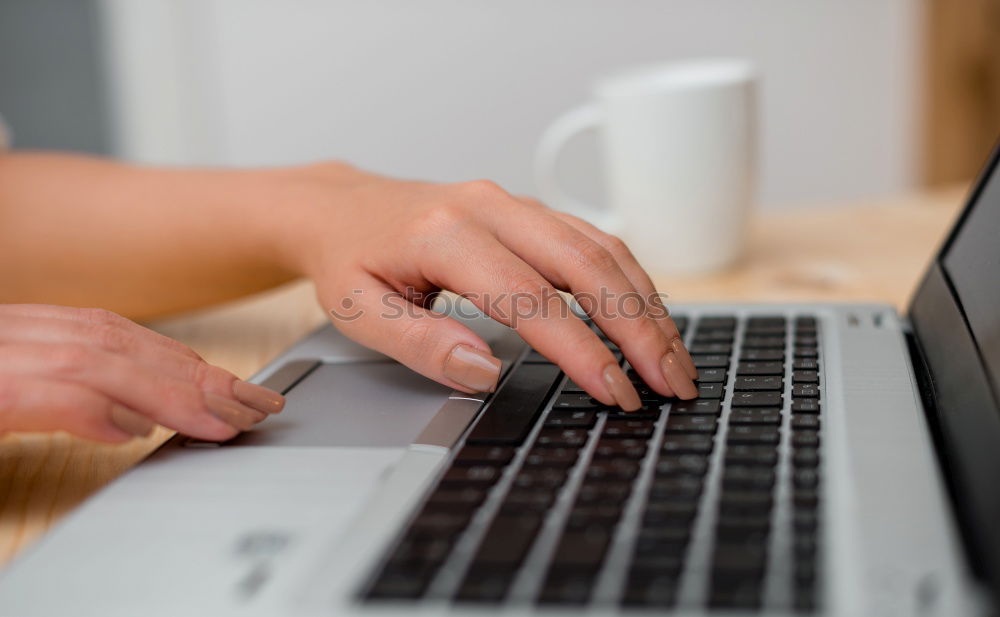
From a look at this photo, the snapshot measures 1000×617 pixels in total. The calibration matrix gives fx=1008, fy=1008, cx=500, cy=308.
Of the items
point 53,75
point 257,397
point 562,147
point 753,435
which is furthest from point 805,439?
point 53,75

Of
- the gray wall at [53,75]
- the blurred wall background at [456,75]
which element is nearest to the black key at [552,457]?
the blurred wall background at [456,75]

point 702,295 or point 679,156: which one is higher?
point 679,156

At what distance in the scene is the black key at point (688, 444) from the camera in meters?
0.38

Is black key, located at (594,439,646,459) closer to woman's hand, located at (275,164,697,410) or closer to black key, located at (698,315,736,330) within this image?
woman's hand, located at (275,164,697,410)

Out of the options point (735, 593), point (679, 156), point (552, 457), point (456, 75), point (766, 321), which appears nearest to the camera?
point (735, 593)

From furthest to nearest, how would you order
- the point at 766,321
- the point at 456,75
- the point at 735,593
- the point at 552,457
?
the point at 456,75 < the point at 766,321 < the point at 552,457 < the point at 735,593

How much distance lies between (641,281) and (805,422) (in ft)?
0.45

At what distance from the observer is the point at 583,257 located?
499 millimetres

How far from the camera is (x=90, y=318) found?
1.43 feet

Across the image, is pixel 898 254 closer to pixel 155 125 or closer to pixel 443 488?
pixel 443 488

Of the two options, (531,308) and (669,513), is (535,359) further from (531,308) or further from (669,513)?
(669,513)

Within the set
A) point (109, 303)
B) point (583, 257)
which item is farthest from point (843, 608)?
point (109, 303)

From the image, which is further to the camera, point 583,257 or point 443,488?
point 583,257

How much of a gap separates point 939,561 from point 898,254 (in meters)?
0.62
